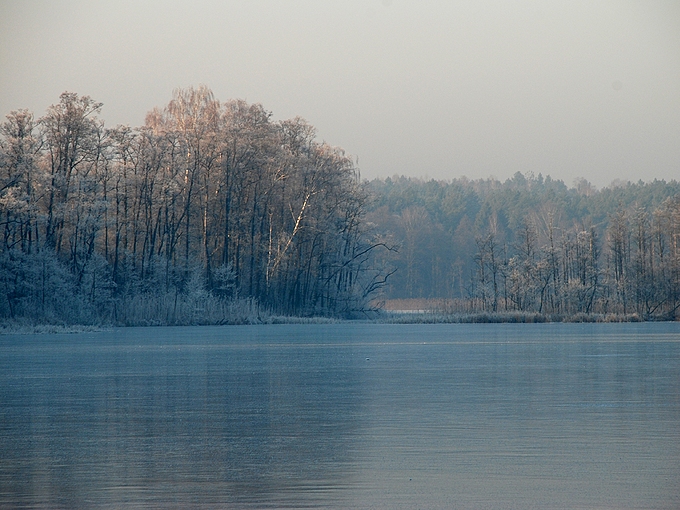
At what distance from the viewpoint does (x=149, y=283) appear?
48.7 meters

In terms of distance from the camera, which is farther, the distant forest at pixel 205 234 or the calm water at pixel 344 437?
the distant forest at pixel 205 234

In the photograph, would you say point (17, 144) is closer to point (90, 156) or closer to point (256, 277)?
point (90, 156)

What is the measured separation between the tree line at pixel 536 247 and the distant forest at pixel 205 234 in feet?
0.85

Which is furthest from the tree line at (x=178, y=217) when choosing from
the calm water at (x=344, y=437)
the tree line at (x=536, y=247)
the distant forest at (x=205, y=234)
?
the calm water at (x=344, y=437)

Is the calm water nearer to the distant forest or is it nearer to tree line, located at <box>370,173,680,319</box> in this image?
the distant forest

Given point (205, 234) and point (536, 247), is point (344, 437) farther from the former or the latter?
point (536, 247)

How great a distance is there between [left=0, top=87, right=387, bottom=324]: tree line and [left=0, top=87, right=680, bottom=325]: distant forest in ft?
0.31

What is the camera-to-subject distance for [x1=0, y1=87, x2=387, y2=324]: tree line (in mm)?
41750

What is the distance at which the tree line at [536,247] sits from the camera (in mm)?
54250

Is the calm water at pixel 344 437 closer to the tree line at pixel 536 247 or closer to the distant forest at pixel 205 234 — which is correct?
the distant forest at pixel 205 234

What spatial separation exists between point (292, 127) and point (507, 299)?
1691 cm

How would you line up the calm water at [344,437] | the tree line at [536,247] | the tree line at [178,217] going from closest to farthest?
1. the calm water at [344,437]
2. the tree line at [178,217]
3. the tree line at [536,247]

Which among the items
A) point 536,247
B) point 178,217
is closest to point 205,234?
point 178,217

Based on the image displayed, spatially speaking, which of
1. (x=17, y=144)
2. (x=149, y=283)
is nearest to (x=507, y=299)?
(x=149, y=283)
